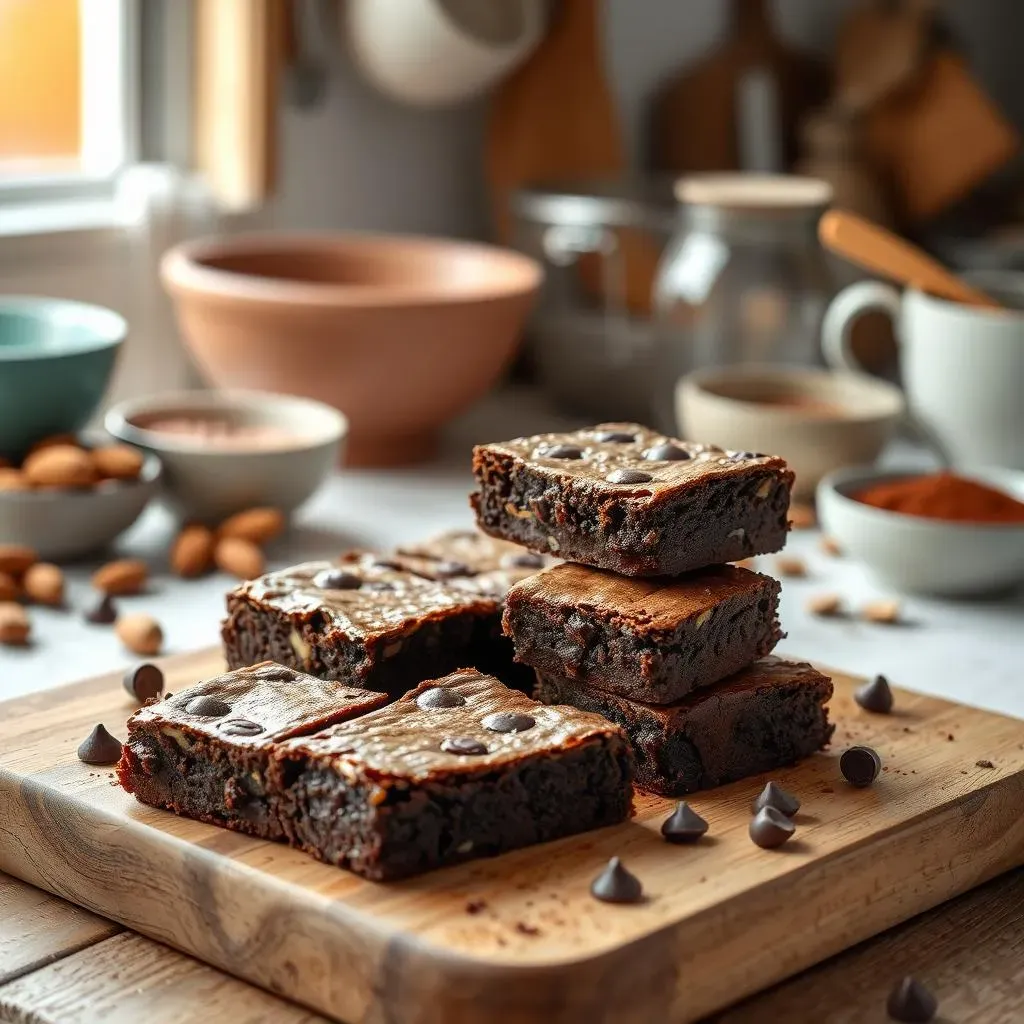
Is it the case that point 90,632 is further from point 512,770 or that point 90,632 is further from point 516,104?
point 516,104

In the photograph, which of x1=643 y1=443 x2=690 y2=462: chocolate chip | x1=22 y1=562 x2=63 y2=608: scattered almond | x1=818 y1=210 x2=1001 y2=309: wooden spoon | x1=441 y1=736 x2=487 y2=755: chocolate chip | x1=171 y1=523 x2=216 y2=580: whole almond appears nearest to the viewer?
x1=441 y1=736 x2=487 y2=755: chocolate chip

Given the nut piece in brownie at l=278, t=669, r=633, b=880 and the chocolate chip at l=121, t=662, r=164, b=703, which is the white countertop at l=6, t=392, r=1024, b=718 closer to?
the chocolate chip at l=121, t=662, r=164, b=703

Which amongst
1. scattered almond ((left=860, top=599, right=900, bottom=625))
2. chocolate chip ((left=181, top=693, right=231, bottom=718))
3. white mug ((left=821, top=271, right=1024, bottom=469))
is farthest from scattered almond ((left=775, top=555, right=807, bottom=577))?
chocolate chip ((left=181, top=693, right=231, bottom=718))

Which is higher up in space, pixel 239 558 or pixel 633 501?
pixel 633 501

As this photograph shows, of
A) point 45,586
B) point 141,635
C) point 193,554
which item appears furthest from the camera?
point 193,554

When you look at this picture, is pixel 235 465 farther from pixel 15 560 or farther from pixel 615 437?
pixel 615 437

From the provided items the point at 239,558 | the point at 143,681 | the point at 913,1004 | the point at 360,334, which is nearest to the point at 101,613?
the point at 239,558

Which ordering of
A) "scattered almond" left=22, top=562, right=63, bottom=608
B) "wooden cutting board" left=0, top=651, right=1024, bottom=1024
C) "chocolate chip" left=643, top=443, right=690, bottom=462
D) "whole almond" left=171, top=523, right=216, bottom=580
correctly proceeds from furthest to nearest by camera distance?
1. "whole almond" left=171, top=523, right=216, bottom=580
2. "scattered almond" left=22, top=562, right=63, bottom=608
3. "chocolate chip" left=643, top=443, right=690, bottom=462
4. "wooden cutting board" left=0, top=651, right=1024, bottom=1024

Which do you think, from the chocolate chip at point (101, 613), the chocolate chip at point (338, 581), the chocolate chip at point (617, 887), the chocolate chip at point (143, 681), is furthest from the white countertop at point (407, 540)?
the chocolate chip at point (617, 887)
